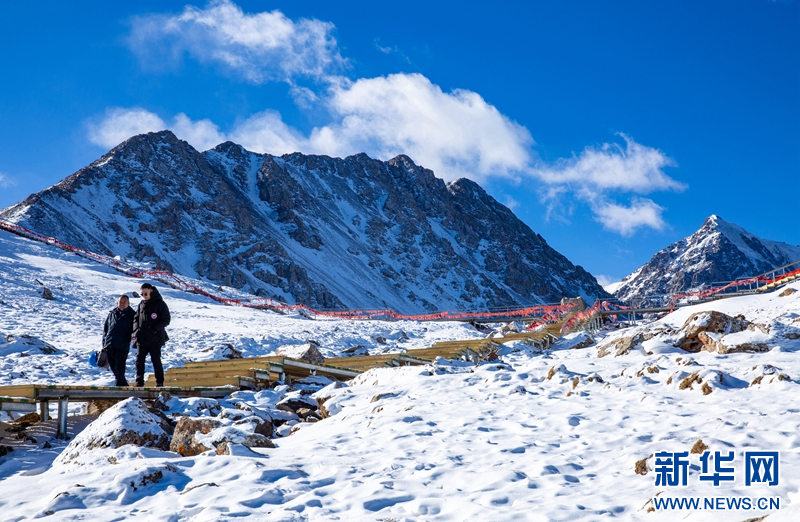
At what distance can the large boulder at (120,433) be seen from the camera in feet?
19.8

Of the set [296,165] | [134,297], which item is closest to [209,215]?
[296,165]

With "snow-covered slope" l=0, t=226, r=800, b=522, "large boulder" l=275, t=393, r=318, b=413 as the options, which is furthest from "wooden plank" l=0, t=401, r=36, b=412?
"large boulder" l=275, t=393, r=318, b=413

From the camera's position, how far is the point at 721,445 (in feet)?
17.8

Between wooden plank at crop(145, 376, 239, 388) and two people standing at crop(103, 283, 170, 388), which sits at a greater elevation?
two people standing at crop(103, 283, 170, 388)

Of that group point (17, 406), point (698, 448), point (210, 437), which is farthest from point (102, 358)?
point (698, 448)

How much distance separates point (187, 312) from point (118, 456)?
21.0m

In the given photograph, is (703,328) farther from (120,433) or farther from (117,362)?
(117,362)

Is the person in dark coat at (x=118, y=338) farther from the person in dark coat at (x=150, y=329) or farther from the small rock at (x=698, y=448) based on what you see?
the small rock at (x=698, y=448)

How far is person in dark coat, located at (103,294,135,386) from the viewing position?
9648 millimetres

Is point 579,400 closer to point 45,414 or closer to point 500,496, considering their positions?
point 500,496

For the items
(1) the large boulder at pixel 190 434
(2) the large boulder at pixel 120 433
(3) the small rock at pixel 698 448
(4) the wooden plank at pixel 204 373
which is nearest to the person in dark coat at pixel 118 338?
(4) the wooden plank at pixel 204 373

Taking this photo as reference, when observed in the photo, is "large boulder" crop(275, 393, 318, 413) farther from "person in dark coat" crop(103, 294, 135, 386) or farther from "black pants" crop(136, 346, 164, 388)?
"person in dark coat" crop(103, 294, 135, 386)

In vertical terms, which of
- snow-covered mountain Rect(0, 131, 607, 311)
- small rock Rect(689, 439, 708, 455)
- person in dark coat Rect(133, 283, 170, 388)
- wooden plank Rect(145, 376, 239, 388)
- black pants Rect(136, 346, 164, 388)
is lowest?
wooden plank Rect(145, 376, 239, 388)

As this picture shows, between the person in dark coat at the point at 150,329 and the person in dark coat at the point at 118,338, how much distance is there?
255 mm
